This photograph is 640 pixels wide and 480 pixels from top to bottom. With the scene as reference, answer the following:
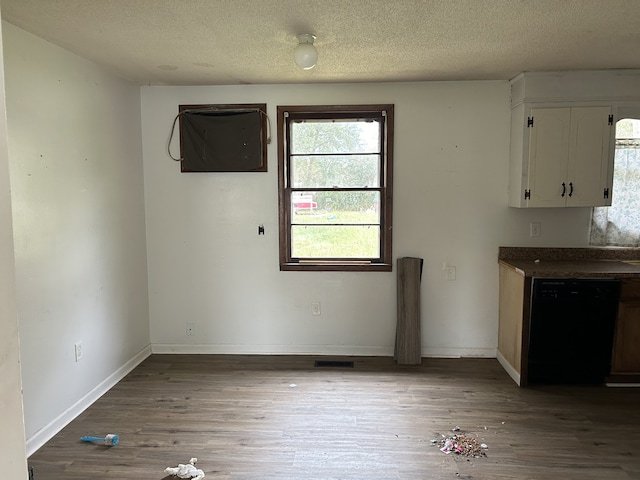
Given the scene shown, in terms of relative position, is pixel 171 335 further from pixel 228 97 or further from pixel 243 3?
pixel 243 3

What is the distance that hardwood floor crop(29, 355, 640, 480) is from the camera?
2350mm

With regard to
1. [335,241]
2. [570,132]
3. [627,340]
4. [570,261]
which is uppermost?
[570,132]

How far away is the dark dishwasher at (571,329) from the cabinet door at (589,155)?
2.40ft

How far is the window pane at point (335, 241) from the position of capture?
13.0 feet

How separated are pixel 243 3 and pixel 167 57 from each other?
1110mm

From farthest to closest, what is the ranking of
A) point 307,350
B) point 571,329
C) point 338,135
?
point 307,350 < point 338,135 < point 571,329

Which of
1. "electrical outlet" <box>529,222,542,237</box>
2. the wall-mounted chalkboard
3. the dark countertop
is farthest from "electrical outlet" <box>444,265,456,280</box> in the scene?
the wall-mounted chalkboard

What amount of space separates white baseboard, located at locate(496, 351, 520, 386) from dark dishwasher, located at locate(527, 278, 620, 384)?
0.31 ft

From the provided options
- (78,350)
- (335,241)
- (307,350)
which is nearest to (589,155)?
(335,241)

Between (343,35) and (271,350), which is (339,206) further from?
(343,35)

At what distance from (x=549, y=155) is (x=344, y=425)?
8.41ft

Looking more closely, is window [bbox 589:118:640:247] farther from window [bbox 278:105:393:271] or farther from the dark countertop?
window [bbox 278:105:393:271]

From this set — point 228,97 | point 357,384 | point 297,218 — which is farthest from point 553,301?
point 228,97

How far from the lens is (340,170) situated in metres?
3.91
